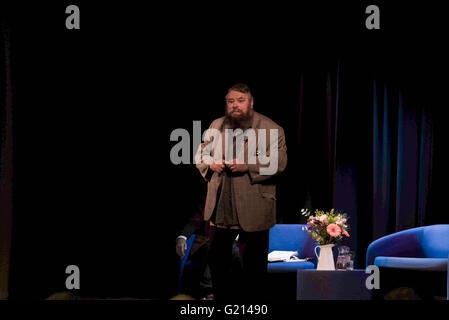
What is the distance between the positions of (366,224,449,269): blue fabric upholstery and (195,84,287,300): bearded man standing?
3.81 feet

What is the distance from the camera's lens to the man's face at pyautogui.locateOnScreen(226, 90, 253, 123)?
125 inches

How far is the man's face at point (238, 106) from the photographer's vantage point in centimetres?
318

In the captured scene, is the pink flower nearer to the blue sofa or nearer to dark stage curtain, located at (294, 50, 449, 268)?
the blue sofa

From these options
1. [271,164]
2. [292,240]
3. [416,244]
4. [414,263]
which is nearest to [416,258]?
[414,263]

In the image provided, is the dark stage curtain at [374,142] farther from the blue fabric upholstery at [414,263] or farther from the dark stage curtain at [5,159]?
the dark stage curtain at [5,159]

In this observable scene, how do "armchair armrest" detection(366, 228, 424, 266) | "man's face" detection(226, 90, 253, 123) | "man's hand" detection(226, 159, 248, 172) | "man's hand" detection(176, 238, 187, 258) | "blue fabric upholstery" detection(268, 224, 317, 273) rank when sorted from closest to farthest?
"man's hand" detection(226, 159, 248, 172) → "man's face" detection(226, 90, 253, 123) → "man's hand" detection(176, 238, 187, 258) → "armchair armrest" detection(366, 228, 424, 266) → "blue fabric upholstery" detection(268, 224, 317, 273)

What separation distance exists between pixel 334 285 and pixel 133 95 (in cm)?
233

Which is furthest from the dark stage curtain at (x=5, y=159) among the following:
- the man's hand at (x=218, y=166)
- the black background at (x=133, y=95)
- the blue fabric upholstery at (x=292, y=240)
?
the blue fabric upholstery at (x=292, y=240)

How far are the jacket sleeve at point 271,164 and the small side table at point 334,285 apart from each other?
0.71 m

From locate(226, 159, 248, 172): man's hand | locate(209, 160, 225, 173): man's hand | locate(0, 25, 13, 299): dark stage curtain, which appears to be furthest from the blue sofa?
locate(0, 25, 13, 299): dark stage curtain

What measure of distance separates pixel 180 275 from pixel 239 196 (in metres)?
1.39

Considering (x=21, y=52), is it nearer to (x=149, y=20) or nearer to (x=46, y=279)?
(x=149, y=20)

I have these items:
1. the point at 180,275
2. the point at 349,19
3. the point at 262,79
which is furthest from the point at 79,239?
the point at 349,19

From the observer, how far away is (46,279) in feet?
13.1
